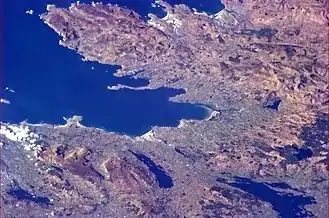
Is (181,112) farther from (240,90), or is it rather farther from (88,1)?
(88,1)

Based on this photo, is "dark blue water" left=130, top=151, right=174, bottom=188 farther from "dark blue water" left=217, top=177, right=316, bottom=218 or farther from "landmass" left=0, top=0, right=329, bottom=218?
"dark blue water" left=217, top=177, right=316, bottom=218

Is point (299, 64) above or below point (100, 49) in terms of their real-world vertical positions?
above

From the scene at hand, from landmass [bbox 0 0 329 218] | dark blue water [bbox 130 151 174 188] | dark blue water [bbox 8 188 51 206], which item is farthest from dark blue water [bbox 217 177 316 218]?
dark blue water [bbox 8 188 51 206]

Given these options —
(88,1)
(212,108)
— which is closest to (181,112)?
(212,108)

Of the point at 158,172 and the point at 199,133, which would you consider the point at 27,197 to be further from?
the point at 199,133

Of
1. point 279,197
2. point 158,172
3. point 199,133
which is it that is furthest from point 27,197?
point 279,197
